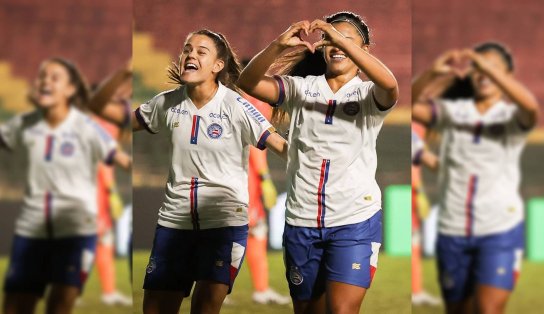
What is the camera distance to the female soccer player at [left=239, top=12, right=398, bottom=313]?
3094mm

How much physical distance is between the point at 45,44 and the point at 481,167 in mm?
1891

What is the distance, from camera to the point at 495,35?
11.2 ft

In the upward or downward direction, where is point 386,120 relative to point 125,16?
downward

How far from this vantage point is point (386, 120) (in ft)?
11.7

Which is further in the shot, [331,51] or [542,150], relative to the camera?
[542,150]

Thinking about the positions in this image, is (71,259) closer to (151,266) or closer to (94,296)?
(94,296)

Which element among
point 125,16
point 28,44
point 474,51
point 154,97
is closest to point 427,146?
point 474,51

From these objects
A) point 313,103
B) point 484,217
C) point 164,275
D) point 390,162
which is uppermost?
point 313,103

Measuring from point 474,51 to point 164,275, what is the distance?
5.04 feet

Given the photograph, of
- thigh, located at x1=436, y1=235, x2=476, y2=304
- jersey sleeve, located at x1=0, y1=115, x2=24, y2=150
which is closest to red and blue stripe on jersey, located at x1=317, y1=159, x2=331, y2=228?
thigh, located at x1=436, y1=235, x2=476, y2=304

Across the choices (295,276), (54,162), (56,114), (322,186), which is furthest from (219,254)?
(56,114)

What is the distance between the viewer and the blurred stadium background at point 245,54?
3562mm

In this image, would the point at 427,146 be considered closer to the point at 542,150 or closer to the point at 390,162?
the point at 390,162

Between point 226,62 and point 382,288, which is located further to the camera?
point 382,288
